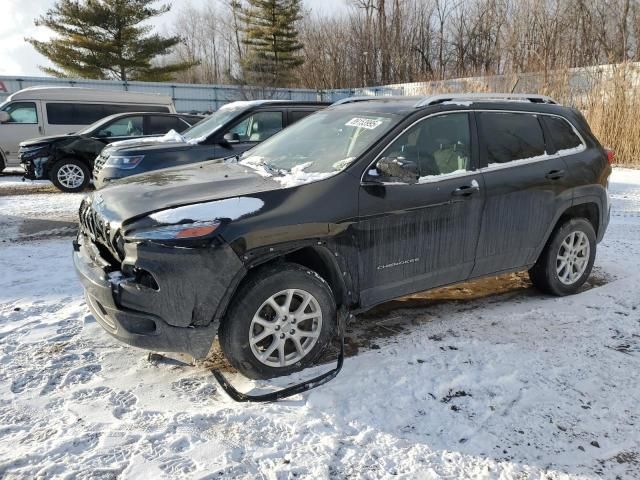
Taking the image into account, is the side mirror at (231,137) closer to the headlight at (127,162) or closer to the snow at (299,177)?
the headlight at (127,162)

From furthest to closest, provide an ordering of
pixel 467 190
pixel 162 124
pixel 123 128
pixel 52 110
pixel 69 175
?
pixel 52 110
pixel 162 124
pixel 123 128
pixel 69 175
pixel 467 190

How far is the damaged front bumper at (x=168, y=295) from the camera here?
2.77 metres

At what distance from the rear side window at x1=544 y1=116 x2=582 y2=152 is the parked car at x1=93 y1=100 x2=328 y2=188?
392 centimetres

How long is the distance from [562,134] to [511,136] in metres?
0.69

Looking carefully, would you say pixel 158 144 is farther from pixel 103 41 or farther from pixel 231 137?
pixel 103 41

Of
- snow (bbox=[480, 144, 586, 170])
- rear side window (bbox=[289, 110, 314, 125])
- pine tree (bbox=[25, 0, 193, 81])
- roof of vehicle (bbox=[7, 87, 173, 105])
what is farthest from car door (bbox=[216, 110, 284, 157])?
pine tree (bbox=[25, 0, 193, 81])

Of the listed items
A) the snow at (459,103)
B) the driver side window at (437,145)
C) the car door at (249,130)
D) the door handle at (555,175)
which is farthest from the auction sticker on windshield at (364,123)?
the car door at (249,130)

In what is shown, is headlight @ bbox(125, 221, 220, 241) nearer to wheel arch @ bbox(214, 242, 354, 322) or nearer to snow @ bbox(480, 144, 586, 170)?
wheel arch @ bbox(214, 242, 354, 322)

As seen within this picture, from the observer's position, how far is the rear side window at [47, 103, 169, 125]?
12797mm

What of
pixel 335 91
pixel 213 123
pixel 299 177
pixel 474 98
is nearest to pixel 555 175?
pixel 474 98

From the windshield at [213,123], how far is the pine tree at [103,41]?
29.4 meters

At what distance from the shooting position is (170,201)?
10.1 ft

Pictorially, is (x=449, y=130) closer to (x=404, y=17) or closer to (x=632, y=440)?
(x=632, y=440)

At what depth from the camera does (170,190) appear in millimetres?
3309
